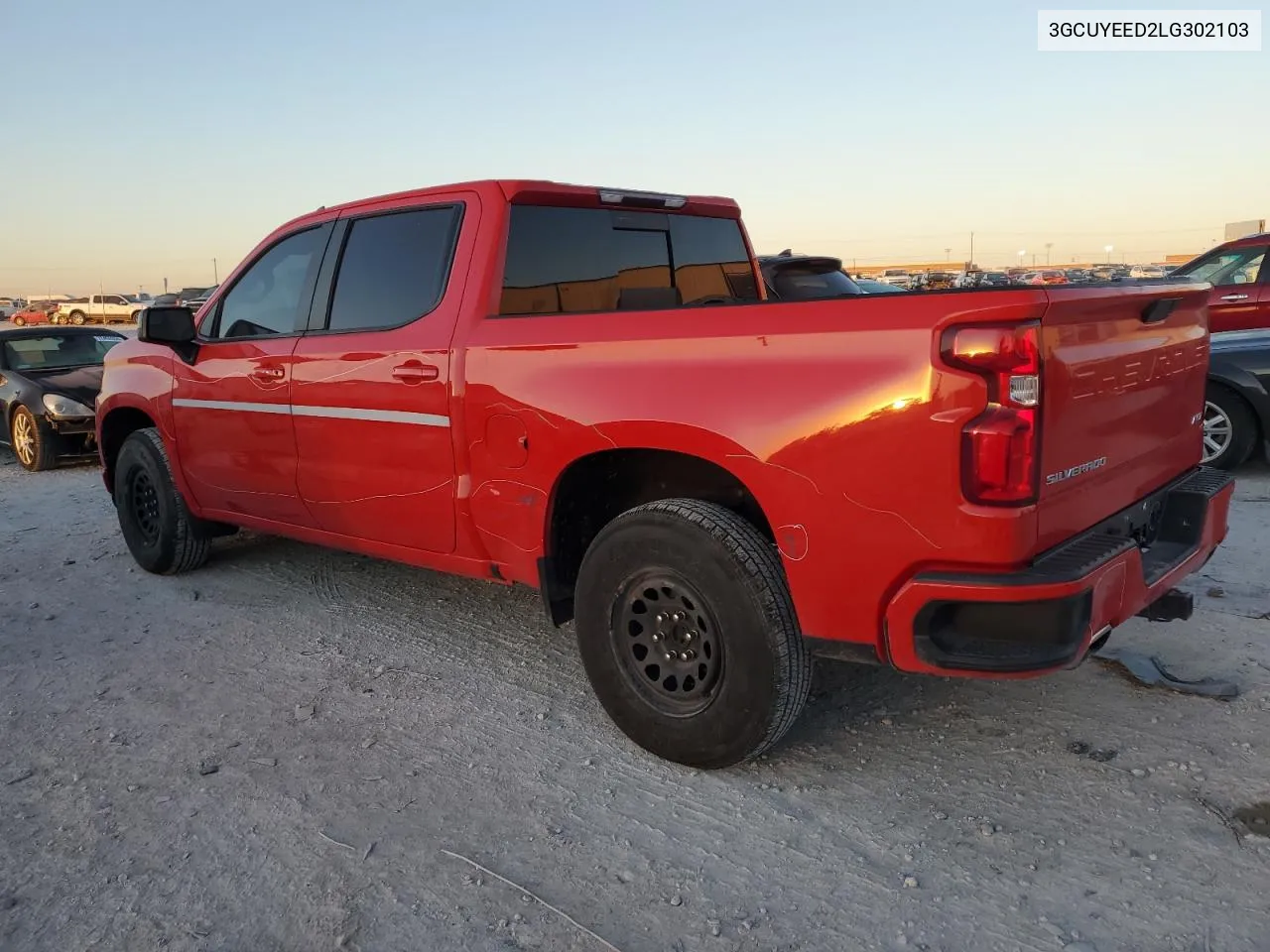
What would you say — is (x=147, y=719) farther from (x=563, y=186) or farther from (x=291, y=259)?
(x=563, y=186)

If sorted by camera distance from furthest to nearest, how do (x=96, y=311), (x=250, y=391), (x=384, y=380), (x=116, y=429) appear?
(x=96, y=311) → (x=116, y=429) → (x=250, y=391) → (x=384, y=380)

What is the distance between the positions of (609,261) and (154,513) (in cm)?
323

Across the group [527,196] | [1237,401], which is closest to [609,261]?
[527,196]

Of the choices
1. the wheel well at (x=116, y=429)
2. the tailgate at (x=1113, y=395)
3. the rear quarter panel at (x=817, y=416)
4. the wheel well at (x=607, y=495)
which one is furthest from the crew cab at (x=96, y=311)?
the tailgate at (x=1113, y=395)

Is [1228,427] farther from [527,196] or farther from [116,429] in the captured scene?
[116,429]

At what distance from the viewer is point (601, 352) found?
10.1 feet

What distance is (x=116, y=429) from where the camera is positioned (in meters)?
5.78

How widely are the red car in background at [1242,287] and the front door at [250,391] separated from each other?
336 inches

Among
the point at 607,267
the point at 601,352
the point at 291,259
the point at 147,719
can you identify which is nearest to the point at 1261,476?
the point at 607,267

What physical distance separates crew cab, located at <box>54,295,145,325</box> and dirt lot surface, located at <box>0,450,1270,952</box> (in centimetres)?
4732

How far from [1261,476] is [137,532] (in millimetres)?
7615

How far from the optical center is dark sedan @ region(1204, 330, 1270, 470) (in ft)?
22.7

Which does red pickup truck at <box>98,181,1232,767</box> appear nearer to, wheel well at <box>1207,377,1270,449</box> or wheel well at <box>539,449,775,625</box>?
wheel well at <box>539,449,775,625</box>

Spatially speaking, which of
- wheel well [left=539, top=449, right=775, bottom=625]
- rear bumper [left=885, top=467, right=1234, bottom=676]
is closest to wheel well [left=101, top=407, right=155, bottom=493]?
wheel well [left=539, top=449, right=775, bottom=625]
